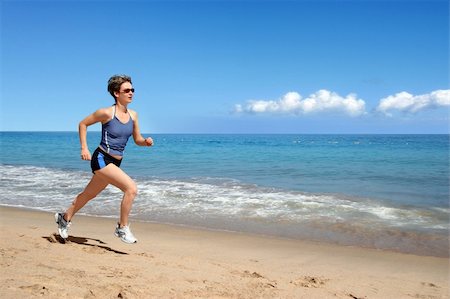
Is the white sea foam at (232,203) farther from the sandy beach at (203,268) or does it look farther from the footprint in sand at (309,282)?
the footprint in sand at (309,282)

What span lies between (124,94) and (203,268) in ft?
7.69

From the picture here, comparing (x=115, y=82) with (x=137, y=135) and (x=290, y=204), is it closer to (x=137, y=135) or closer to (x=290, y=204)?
(x=137, y=135)

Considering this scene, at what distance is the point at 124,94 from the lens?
17.1 ft

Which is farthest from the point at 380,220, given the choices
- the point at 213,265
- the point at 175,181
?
the point at 175,181

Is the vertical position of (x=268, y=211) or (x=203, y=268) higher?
(x=203, y=268)

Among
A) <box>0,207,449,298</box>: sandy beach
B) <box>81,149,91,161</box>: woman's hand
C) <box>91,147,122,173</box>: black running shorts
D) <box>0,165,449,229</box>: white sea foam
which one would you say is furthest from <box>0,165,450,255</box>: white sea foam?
<box>81,149,91,161</box>: woman's hand

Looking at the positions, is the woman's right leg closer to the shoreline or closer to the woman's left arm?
the woman's left arm

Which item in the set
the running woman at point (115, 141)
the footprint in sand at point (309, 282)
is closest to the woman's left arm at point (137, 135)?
the running woman at point (115, 141)

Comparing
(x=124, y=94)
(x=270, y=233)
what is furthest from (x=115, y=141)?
(x=270, y=233)

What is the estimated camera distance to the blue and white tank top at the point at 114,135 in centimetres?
511

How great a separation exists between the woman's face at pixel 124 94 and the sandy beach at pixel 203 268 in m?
1.90

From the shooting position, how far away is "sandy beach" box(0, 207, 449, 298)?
361 centimetres

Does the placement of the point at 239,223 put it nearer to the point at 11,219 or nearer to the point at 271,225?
the point at 271,225

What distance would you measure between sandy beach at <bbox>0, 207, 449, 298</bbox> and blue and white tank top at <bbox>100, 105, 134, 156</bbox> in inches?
50.5
